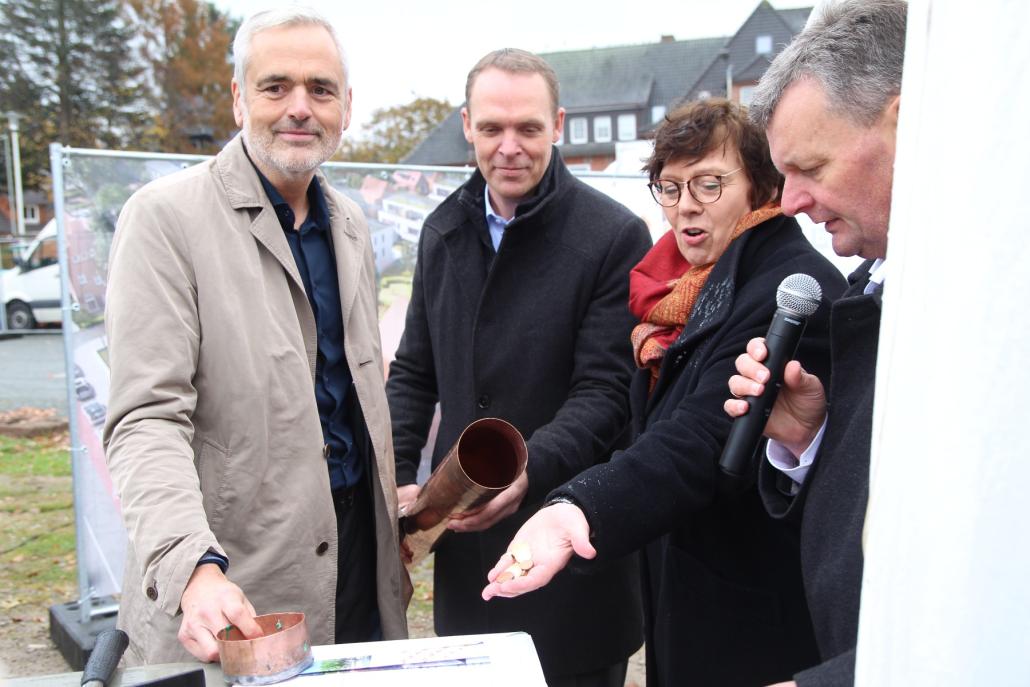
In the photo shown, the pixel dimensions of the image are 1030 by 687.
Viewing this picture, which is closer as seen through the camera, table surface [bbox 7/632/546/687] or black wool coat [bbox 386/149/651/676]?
table surface [bbox 7/632/546/687]

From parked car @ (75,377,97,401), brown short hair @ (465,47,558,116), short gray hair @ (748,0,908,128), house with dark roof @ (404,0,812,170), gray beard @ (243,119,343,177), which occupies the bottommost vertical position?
parked car @ (75,377,97,401)

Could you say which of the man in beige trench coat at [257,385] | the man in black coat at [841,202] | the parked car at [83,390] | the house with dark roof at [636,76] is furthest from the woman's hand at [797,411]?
the house with dark roof at [636,76]

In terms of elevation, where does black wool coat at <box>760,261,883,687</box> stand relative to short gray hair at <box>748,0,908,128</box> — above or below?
below

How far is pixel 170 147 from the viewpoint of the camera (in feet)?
116

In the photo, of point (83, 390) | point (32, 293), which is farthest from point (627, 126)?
point (83, 390)

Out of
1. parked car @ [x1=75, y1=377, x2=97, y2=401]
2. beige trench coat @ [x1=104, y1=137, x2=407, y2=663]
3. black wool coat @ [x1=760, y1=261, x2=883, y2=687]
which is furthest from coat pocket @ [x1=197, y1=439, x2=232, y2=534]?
parked car @ [x1=75, y1=377, x2=97, y2=401]

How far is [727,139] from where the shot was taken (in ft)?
7.50

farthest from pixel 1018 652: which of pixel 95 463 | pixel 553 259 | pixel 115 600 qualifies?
pixel 115 600

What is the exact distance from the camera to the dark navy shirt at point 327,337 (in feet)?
7.54

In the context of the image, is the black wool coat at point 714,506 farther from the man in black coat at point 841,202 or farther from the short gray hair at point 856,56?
the short gray hair at point 856,56

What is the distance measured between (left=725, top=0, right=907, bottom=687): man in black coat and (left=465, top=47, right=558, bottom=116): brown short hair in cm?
118

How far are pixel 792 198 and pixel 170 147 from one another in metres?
37.3

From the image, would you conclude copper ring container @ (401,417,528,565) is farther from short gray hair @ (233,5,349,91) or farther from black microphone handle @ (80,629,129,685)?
short gray hair @ (233,5,349,91)

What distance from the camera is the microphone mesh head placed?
1669 millimetres
